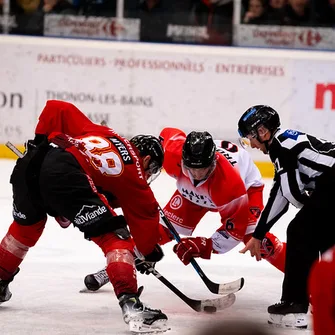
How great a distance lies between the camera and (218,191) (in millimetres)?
3824

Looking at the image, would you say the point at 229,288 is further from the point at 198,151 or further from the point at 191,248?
the point at 198,151

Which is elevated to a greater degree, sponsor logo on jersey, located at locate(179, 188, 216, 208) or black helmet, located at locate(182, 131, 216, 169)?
black helmet, located at locate(182, 131, 216, 169)

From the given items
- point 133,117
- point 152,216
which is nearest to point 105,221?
point 152,216

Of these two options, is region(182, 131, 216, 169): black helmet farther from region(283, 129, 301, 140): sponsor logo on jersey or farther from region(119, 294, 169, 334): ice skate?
region(119, 294, 169, 334): ice skate

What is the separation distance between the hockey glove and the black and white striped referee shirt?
0.52 meters

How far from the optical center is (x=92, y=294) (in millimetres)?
4016

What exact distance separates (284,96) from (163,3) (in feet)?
4.39

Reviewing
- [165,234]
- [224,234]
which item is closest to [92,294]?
[165,234]

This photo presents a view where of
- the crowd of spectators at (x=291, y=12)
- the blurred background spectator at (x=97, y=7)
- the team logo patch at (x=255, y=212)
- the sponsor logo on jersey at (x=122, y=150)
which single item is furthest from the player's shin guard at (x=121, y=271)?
the blurred background spectator at (x=97, y=7)

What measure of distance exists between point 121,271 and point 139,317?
0.61 ft

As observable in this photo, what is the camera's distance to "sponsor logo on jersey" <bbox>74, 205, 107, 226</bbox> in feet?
10.4

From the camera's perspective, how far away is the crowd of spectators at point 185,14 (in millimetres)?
7969

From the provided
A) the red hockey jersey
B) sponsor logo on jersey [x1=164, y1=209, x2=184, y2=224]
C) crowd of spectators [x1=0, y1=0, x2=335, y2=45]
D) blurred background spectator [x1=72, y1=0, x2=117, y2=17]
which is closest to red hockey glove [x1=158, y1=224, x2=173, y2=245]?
sponsor logo on jersey [x1=164, y1=209, x2=184, y2=224]

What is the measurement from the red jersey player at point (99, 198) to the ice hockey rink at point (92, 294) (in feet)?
0.69
